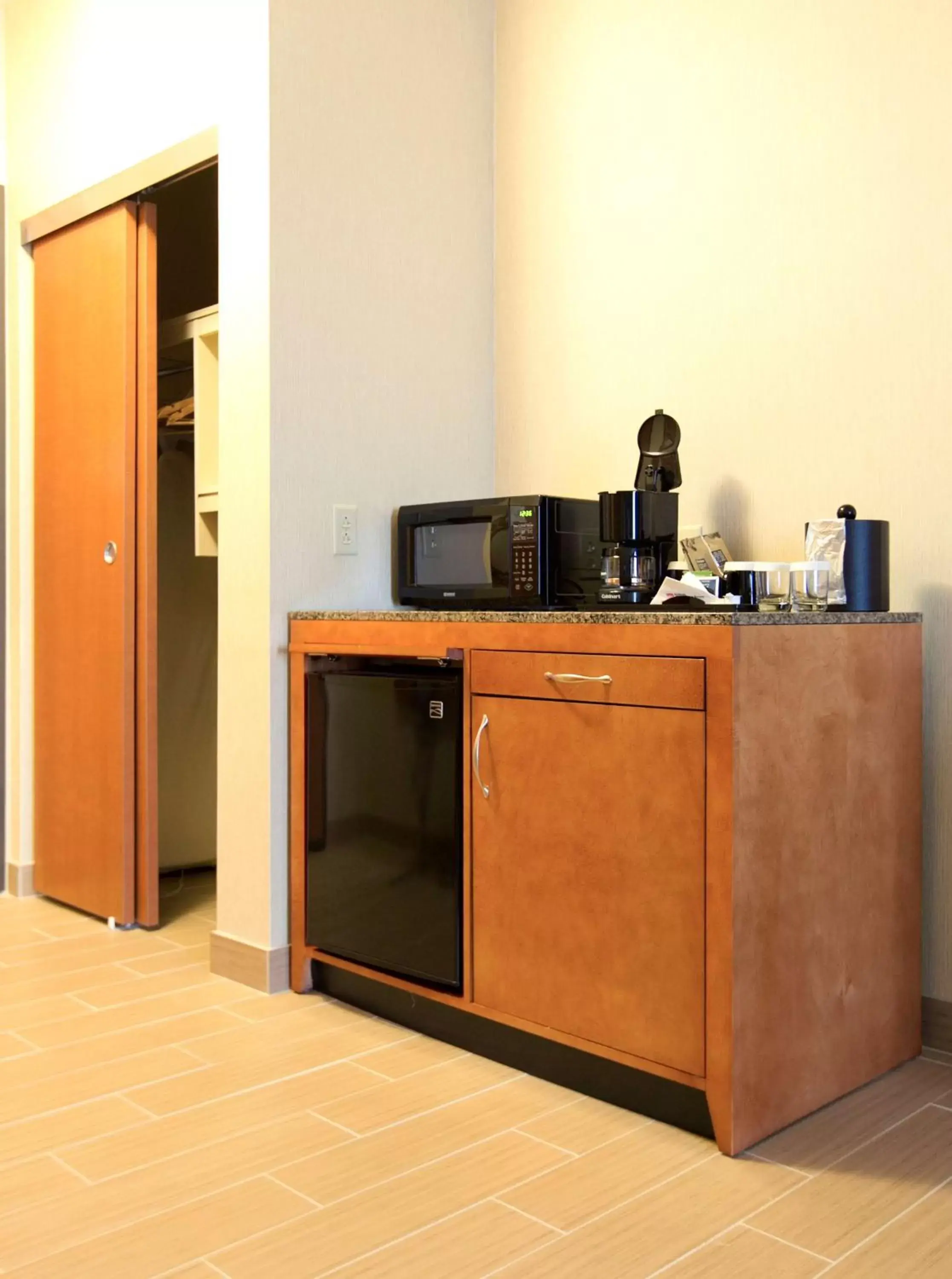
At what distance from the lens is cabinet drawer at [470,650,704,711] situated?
1.96 metres

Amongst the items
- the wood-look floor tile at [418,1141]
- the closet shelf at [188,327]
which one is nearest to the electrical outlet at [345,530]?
the closet shelf at [188,327]

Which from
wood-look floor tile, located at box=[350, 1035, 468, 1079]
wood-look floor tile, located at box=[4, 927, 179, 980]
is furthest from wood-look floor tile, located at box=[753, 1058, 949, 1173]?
wood-look floor tile, located at box=[4, 927, 179, 980]

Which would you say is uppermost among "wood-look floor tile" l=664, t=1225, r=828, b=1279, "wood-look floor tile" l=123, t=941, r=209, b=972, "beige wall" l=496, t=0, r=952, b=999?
"beige wall" l=496, t=0, r=952, b=999

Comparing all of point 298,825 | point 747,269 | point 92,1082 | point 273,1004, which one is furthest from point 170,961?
point 747,269

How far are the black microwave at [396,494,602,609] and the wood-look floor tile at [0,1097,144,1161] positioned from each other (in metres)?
1.30

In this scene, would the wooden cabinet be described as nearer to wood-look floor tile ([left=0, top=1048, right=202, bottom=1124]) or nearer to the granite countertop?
the granite countertop

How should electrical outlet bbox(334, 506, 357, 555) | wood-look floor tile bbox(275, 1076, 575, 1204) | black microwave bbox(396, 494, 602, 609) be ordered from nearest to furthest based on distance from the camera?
→ wood-look floor tile bbox(275, 1076, 575, 1204)
black microwave bbox(396, 494, 602, 609)
electrical outlet bbox(334, 506, 357, 555)

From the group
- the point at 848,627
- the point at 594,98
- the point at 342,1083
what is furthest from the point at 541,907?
the point at 594,98

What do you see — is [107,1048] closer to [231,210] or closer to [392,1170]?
[392,1170]

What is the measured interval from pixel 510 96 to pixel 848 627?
189 cm

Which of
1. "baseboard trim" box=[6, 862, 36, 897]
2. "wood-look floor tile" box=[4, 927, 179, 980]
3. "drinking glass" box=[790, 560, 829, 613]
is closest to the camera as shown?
"drinking glass" box=[790, 560, 829, 613]

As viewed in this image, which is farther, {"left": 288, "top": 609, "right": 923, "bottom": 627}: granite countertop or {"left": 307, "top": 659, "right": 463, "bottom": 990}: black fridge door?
{"left": 307, "top": 659, "right": 463, "bottom": 990}: black fridge door

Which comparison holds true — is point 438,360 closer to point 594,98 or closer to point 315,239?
point 315,239

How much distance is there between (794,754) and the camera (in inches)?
80.0
